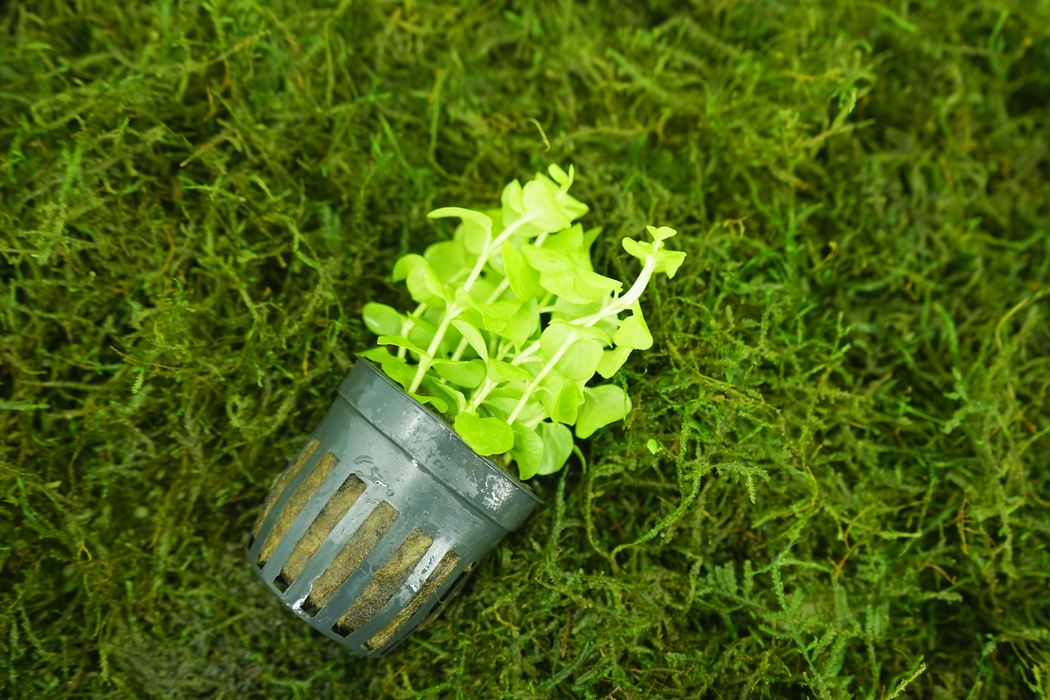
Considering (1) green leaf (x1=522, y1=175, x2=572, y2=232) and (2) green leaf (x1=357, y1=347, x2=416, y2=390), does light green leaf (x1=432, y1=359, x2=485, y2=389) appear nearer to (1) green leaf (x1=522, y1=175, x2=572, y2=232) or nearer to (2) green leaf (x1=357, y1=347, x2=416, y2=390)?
(2) green leaf (x1=357, y1=347, x2=416, y2=390)

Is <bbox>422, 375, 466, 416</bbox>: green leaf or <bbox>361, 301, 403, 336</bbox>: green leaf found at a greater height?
<bbox>361, 301, 403, 336</bbox>: green leaf

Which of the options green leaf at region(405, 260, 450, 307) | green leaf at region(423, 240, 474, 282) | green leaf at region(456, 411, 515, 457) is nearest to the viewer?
green leaf at region(456, 411, 515, 457)

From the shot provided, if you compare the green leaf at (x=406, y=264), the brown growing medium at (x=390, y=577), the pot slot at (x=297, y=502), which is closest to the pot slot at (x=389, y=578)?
the brown growing medium at (x=390, y=577)

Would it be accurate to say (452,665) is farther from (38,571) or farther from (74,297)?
(74,297)

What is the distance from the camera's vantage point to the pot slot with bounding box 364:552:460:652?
0.71 metres

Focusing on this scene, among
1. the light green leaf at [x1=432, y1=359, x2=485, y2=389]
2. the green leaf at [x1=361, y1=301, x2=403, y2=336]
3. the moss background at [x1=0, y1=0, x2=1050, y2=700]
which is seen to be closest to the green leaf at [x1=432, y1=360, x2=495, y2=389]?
the light green leaf at [x1=432, y1=359, x2=485, y2=389]

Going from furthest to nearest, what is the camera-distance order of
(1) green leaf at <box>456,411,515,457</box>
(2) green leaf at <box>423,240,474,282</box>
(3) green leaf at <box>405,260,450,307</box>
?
1. (2) green leaf at <box>423,240,474,282</box>
2. (3) green leaf at <box>405,260,450,307</box>
3. (1) green leaf at <box>456,411,515,457</box>

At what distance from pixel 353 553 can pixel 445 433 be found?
192 millimetres

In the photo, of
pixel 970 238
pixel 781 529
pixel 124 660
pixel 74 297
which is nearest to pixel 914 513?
pixel 781 529

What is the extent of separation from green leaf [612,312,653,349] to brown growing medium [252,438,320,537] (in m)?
0.39

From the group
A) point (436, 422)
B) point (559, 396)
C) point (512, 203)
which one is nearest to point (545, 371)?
point (559, 396)

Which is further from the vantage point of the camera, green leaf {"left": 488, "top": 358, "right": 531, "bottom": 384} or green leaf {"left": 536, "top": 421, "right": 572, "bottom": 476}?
green leaf {"left": 536, "top": 421, "right": 572, "bottom": 476}

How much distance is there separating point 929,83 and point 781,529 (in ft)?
2.77

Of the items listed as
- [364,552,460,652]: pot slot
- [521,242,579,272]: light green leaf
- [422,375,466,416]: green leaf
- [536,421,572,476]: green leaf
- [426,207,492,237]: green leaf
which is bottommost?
[364,552,460,652]: pot slot
